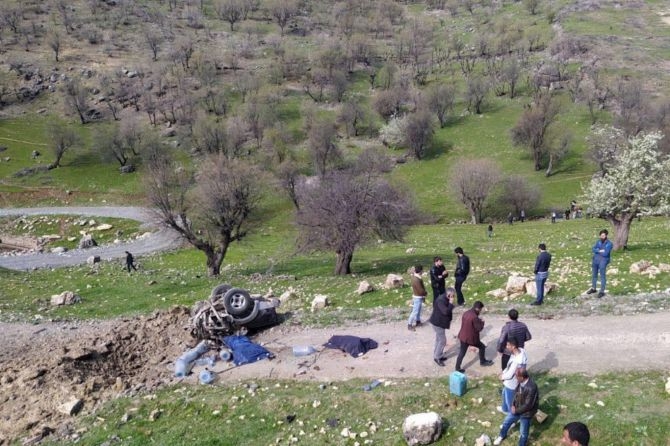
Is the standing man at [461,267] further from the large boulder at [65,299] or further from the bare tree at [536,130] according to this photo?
the bare tree at [536,130]

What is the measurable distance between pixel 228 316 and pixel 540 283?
12.7m

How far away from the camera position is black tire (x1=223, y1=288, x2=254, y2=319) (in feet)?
67.5

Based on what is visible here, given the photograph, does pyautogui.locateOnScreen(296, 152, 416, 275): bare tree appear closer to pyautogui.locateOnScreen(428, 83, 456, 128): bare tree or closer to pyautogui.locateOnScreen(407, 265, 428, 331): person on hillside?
pyautogui.locateOnScreen(407, 265, 428, 331): person on hillside

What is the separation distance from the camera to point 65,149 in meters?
109

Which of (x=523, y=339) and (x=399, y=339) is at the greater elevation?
(x=523, y=339)

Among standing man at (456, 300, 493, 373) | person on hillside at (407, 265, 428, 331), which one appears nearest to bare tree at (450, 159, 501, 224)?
person on hillside at (407, 265, 428, 331)

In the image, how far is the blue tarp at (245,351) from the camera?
18.4 m

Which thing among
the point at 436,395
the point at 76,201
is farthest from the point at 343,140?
the point at 436,395

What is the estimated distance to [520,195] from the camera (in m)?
75.1

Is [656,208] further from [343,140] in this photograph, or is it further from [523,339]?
[343,140]

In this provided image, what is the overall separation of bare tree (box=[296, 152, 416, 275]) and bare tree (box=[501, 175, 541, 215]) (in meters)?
47.8

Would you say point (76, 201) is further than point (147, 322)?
Yes

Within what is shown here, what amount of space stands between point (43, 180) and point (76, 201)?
15.4m

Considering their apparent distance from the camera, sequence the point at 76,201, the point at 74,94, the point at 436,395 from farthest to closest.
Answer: the point at 74,94
the point at 76,201
the point at 436,395
